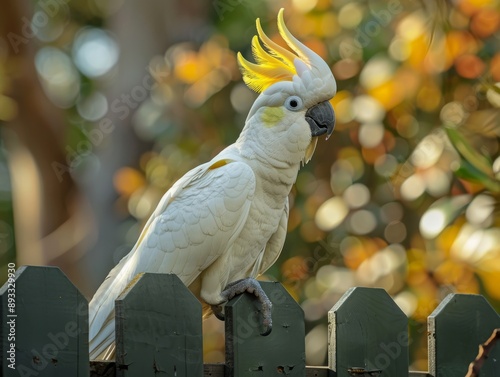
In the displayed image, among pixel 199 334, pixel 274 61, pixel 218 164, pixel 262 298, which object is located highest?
pixel 274 61

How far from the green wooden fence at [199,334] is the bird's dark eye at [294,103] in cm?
102

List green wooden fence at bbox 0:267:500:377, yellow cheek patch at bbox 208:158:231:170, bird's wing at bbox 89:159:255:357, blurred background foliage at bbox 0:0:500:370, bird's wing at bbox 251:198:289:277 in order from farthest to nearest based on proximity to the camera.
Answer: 1. blurred background foliage at bbox 0:0:500:370
2. bird's wing at bbox 251:198:289:277
3. yellow cheek patch at bbox 208:158:231:170
4. bird's wing at bbox 89:159:255:357
5. green wooden fence at bbox 0:267:500:377

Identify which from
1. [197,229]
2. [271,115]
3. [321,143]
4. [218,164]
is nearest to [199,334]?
[197,229]

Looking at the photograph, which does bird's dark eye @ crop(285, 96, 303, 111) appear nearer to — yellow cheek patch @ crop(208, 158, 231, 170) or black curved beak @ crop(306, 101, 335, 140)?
black curved beak @ crop(306, 101, 335, 140)

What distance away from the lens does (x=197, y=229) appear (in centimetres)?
314

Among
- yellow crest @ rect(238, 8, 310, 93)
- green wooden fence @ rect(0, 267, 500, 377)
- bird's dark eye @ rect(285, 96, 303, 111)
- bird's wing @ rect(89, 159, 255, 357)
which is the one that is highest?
yellow crest @ rect(238, 8, 310, 93)

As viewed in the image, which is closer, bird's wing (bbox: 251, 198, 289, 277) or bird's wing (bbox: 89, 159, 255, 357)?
bird's wing (bbox: 89, 159, 255, 357)

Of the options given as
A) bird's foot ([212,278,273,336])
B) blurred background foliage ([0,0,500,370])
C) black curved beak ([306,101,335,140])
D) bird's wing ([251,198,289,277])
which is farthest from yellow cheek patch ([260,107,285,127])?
blurred background foliage ([0,0,500,370])

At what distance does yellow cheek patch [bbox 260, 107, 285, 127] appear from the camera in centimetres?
333

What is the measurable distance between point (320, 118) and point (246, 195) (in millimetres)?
418

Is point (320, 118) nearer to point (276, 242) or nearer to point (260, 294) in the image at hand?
point (276, 242)

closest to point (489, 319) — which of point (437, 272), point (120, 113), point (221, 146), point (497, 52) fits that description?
point (437, 272)

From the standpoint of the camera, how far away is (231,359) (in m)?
2.20

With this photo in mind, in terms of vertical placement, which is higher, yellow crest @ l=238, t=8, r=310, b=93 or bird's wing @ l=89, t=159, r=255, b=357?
yellow crest @ l=238, t=8, r=310, b=93
